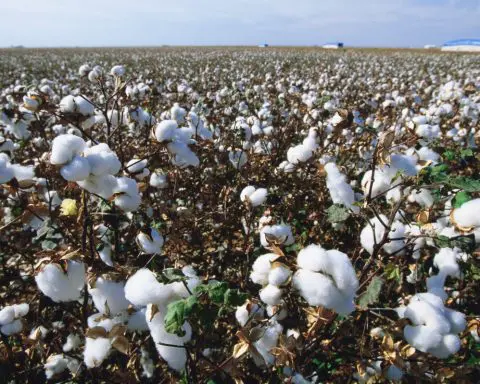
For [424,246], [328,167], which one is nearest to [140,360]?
[328,167]

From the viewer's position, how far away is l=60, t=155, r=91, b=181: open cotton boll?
1.20 m

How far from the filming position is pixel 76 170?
1203 mm

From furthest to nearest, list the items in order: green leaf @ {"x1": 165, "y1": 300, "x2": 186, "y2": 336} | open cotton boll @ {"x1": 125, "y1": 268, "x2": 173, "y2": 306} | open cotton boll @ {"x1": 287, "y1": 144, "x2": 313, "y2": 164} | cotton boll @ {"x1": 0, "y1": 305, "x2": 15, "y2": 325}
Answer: open cotton boll @ {"x1": 287, "y1": 144, "x2": 313, "y2": 164} → cotton boll @ {"x1": 0, "y1": 305, "x2": 15, "y2": 325} → open cotton boll @ {"x1": 125, "y1": 268, "x2": 173, "y2": 306} → green leaf @ {"x1": 165, "y1": 300, "x2": 186, "y2": 336}

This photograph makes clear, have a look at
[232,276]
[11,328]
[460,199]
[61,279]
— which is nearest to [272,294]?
[61,279]

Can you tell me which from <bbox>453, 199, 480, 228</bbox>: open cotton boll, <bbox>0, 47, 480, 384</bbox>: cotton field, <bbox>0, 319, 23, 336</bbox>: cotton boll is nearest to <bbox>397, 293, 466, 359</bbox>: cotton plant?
<bbox>0, 47, 480, 384</bbox>: cotton field

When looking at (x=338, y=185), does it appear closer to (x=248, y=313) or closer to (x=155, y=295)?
(x=248, y=313)

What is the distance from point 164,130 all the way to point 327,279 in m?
1.05

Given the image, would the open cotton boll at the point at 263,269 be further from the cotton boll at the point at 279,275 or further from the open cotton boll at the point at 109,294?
→ the open cotton boll at the point at 109,294

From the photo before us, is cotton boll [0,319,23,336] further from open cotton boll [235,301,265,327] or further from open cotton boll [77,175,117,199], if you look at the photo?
open cotton boll [235,301,265,327]

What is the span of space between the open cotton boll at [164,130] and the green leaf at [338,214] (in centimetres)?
80

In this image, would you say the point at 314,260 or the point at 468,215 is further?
the point at 468,215

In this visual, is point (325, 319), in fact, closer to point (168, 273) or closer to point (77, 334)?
point (168, 273)

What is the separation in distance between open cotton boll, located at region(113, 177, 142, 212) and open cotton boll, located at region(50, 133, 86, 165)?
0.85ft

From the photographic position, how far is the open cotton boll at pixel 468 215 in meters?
1.22
